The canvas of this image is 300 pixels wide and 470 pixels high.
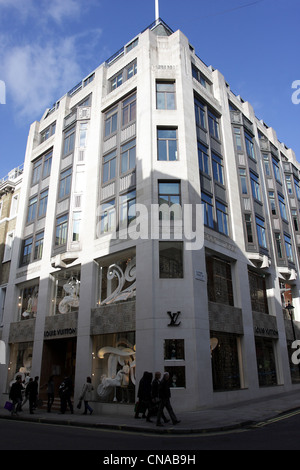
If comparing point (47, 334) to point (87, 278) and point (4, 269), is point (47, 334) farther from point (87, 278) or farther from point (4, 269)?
point (4, 269)

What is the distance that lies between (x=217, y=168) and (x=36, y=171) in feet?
54.8

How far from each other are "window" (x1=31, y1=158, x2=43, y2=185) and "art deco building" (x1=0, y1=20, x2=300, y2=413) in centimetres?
20

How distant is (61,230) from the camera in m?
25.4

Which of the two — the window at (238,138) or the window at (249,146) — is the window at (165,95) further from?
the window at (249,146)

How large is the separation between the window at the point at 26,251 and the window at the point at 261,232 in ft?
58.8

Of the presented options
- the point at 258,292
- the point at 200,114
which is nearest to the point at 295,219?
the point at 258,292

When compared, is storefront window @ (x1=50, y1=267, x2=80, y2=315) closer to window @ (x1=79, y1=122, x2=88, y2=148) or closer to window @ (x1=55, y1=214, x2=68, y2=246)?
window @ (x1=55, y1=214, x2=68, y2=246)

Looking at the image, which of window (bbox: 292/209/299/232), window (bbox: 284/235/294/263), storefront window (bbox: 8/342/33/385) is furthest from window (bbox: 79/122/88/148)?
window (bbox: 292/209/299/232)

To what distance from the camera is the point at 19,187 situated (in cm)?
3322

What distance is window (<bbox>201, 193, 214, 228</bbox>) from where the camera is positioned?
21.3 m

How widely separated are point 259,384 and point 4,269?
73.2 ft

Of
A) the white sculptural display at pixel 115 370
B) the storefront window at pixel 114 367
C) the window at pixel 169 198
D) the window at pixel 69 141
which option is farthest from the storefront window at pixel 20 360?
the window at pixel 69 141

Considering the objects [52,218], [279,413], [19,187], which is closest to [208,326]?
[279,413]

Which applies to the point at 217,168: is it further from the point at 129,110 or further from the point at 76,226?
the point at 76,226
